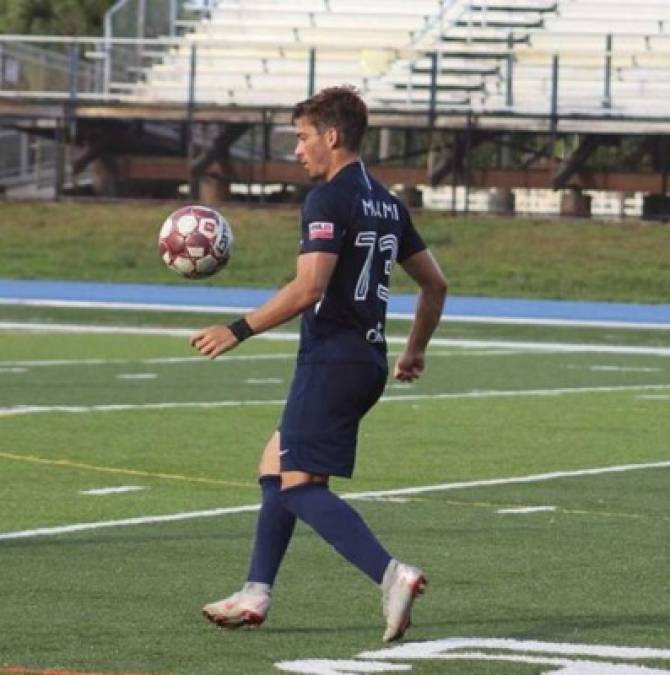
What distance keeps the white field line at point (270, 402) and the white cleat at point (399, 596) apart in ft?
Result: 29.4

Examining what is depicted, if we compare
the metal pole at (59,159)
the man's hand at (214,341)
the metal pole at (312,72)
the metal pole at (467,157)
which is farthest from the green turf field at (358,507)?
the metal pole at (59,159)

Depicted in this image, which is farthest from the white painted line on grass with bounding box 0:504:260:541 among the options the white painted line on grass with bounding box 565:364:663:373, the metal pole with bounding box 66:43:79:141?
the metal pole with bounding box 66:43:79:141

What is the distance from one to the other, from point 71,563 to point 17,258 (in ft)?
92.9

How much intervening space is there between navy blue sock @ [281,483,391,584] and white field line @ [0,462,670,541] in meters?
2.69

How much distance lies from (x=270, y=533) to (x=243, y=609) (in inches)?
11.4

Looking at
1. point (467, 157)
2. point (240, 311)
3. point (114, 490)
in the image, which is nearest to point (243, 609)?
point (114, 490)

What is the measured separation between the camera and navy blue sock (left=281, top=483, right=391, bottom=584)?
7.71 meters

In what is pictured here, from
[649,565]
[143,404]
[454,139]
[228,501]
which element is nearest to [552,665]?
[649,565]

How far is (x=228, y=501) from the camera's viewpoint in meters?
11.8

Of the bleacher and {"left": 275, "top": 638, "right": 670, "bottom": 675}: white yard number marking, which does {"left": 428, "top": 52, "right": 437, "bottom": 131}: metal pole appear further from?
{"left": 275, "top": 638, "right": 670, "bottom": 675}: white yard number marking

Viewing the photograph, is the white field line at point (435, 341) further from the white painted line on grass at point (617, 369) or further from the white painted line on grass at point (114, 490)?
the white painted line on grass at point (114, 490)

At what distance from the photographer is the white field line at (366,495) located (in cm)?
1043

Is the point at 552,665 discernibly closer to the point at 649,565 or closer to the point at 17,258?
the point at 649,565

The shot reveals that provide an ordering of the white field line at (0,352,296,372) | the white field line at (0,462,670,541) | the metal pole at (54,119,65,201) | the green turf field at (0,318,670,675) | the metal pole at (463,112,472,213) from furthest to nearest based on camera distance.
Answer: the metal pole at (54,119,65,201)
the metal pole at (463,112,472,213)
the white field line at (0,352,296,372)
the white field line at (0,462,670,541)
the green turf field at (0,318,670,675)
